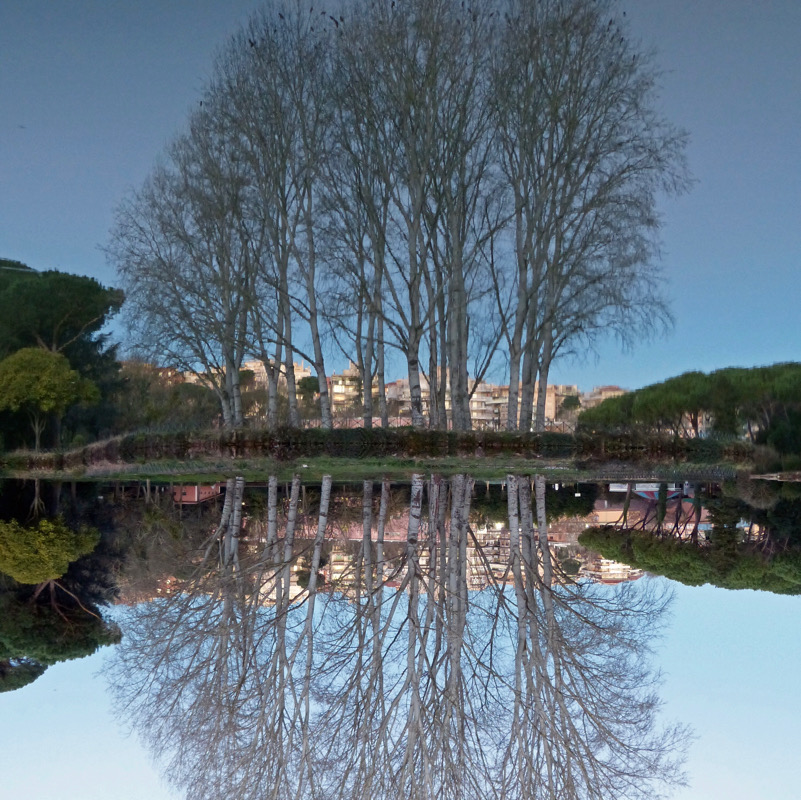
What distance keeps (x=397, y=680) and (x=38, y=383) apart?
27834mm

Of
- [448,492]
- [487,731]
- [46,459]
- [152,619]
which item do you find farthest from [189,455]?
[487,731]

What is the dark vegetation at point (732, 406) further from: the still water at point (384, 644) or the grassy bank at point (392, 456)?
the still water at point (384, 644)

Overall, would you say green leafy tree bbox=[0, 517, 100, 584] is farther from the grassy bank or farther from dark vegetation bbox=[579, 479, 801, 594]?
the grassy bank

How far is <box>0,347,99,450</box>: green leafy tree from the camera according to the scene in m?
31.0

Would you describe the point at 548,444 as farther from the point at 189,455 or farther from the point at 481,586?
the point at 481,586

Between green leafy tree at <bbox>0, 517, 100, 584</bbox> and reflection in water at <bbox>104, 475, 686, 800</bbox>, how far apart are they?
1892mm

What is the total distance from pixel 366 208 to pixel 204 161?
268 inches

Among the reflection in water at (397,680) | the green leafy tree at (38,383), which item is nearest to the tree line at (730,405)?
the green leafy tree at (38,383)

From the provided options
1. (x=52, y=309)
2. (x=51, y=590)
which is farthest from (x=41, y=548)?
(x=52, y=309)

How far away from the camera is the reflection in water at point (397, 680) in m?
6.14

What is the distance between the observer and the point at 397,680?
6.83 m

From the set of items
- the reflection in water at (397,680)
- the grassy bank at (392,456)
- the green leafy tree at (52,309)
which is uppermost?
the green leafy tree at (52,309)

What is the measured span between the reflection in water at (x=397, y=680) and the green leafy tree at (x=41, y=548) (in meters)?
1.89

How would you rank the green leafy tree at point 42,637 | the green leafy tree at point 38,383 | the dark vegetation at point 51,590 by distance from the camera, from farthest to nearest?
the green leafy tree at point 38,383 → the dark vegetation at point 51,590 → the green leafy tree at point 42,637
